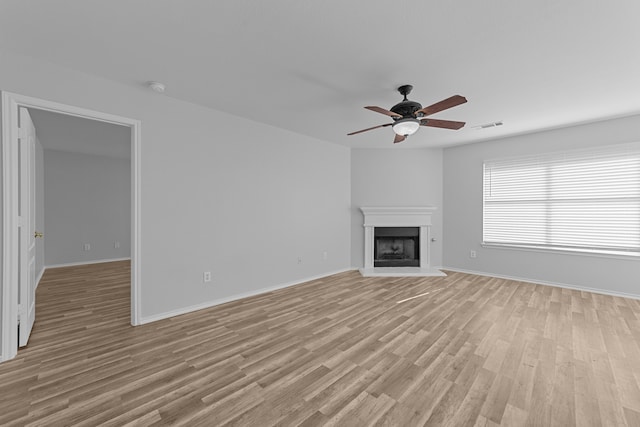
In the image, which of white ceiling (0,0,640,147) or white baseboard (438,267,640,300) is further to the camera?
white baseboard (438,267,640,300)

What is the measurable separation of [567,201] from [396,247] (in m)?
2.89

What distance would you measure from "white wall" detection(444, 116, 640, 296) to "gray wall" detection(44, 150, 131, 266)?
307 inches

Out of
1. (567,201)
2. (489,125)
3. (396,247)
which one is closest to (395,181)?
(396,247)

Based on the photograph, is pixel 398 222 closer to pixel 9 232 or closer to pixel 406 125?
pixel 406 125

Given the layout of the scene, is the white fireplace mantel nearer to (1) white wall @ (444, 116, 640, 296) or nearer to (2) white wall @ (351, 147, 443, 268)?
(2) white wall @ (351, 147, 443, 268)

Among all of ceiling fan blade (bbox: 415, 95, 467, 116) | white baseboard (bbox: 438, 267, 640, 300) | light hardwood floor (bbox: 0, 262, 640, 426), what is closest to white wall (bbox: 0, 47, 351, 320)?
light hardwood floor (bbox: 0, 262, 640, 426)

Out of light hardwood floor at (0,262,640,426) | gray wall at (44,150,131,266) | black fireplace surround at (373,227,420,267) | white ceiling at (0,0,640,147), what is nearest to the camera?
light hardwood floor at (0,262,640,426)

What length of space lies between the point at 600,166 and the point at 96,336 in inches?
268

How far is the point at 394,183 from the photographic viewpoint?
554 cm

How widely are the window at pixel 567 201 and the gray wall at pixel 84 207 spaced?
8407 mm

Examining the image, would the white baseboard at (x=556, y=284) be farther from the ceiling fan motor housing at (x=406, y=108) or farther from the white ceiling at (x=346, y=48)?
the ceiling fan motor housing at (x=406, y=108)

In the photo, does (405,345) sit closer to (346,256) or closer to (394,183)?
Result: (346,256)

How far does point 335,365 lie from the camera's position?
2.05 metres

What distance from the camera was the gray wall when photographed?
5754 millimetres
